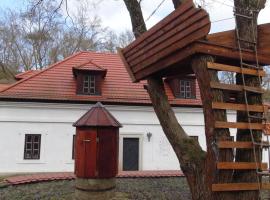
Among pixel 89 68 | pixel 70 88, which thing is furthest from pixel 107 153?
pixel 89 68

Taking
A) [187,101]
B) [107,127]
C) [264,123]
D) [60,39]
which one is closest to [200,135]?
[187,101]

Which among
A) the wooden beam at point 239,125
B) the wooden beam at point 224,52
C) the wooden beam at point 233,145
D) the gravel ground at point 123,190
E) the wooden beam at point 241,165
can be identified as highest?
the wooden beam at point 224,52

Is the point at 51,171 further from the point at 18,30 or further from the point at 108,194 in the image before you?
the point at 18,30

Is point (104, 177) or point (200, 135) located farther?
point (200, 135)

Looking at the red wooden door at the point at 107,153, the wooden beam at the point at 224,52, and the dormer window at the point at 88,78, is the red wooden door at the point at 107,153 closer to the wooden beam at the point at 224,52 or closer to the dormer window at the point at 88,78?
the wooden beam at the point at 224,52

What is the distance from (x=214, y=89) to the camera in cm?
438

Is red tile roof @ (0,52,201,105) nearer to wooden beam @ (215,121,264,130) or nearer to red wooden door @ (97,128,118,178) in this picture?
red wooden door @ (97,128,118,178)

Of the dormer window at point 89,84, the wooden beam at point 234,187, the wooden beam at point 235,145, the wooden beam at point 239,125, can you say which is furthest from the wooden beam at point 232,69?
the dormer window at point 89,84

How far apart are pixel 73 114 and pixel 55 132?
1.22 meters

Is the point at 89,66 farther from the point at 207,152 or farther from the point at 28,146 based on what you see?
the point at 207,152

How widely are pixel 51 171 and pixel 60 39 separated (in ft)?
62.4

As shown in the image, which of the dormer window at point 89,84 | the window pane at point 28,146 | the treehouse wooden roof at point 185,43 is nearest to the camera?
the treehouse wooden roof at point 185,43

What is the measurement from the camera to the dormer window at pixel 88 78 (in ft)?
63.3

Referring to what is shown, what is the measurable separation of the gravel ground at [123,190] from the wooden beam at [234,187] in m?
5.38
